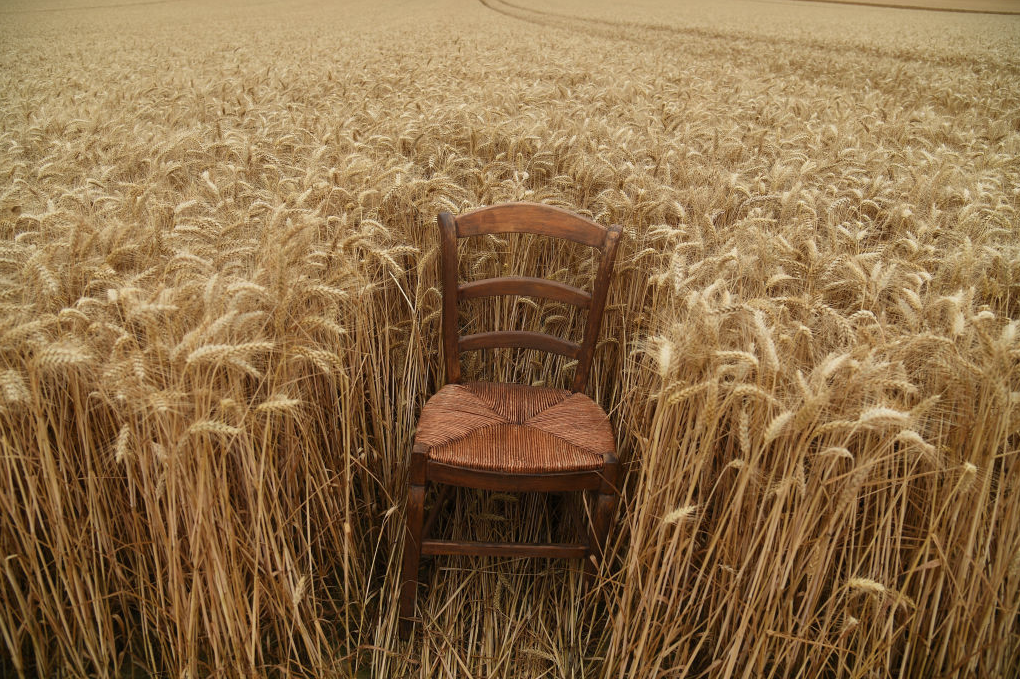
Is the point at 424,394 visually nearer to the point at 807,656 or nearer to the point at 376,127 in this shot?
the point at 807,656

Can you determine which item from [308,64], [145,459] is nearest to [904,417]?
[145,459]

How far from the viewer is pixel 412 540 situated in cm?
183

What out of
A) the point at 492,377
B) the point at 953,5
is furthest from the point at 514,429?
the point at 953,5

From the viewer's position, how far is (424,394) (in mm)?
2336

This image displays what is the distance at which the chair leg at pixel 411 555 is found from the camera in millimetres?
1792

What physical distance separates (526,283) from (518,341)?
0.20 m

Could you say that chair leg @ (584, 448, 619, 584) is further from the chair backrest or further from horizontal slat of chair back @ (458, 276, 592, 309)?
horizontal slat of chair back @ (458, 276, 592, 309)

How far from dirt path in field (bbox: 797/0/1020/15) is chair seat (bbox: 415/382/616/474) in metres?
28.3

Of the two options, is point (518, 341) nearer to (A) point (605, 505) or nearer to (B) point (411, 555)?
(A) point (605, 505)

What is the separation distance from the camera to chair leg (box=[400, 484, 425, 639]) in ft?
5.88

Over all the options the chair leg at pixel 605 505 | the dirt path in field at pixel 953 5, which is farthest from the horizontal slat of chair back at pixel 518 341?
the dirt path in field at pixel 953 5

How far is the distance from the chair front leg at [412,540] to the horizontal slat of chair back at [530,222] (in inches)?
31.1

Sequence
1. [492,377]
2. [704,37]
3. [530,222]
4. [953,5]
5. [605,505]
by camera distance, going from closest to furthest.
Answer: [605,505]
[530,222]
[492,377]
[704,37]
[953,5]

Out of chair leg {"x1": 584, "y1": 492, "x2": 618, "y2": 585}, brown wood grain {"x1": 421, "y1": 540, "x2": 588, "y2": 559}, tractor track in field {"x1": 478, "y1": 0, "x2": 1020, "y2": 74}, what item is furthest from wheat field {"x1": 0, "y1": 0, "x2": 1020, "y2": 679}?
tractor track in field {"x1": 478, "y1": 0, "x2": 1020, "y2": 74}
